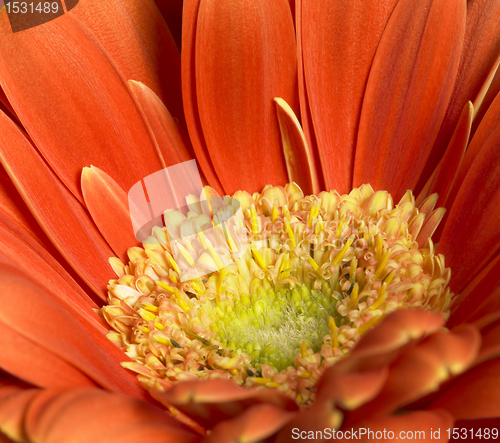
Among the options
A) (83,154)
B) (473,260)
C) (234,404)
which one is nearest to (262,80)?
(83,154)

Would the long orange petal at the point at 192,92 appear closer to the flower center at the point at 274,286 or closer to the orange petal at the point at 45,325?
the flower center at the point at 274,286

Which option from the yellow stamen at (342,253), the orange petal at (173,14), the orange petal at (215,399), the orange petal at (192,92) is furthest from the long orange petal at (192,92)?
the orange petal at (215,399)

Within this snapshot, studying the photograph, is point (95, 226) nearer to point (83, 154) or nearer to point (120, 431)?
point (83, 154)

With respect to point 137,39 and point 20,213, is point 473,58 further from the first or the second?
point 20,213

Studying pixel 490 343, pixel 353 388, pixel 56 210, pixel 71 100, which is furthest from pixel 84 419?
pixel 71 100

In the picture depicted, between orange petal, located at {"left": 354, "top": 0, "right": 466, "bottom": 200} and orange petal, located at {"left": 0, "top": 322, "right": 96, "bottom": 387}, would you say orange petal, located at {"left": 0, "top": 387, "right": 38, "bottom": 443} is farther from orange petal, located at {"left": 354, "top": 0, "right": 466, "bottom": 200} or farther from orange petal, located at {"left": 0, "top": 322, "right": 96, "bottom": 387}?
orange petal, located at {"left": 354, "top": 0, "right": 466, "bottom": 200}

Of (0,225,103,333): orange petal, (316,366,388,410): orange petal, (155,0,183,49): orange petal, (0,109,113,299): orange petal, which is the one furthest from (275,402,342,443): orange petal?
(155,0,183,49): orange petal
